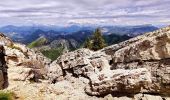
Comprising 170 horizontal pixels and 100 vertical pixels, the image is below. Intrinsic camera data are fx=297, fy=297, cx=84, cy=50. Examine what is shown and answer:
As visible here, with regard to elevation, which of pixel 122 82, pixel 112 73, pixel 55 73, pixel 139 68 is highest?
pixel 139 68

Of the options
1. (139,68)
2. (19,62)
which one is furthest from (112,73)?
(19,62)

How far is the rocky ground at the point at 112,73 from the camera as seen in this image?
3881cm

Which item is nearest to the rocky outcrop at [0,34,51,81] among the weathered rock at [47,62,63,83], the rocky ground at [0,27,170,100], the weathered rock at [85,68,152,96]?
the rocky ground at [0,27,170,100]

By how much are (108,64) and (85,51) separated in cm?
1275

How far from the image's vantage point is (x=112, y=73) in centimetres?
4509

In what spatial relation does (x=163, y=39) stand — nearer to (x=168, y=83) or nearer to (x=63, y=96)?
(x=168, y=83)

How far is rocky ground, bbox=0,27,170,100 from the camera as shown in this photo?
3881 cm

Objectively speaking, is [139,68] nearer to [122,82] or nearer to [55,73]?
[122,82]

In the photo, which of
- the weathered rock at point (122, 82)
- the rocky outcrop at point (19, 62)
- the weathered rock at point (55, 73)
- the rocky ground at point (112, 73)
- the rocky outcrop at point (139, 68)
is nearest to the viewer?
the rocky outcrop at point (139, 68)

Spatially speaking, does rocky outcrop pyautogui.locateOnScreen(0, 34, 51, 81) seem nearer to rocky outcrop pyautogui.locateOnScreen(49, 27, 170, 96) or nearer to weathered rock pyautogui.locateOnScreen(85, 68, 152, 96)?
rocky outcrop pyautogui.locateOnScreen(49, 27, 170, 96)

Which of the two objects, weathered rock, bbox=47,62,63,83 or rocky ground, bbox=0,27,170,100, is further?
weathered rock, bbox=47,62,63,83

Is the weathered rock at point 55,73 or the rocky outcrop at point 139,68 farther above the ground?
the rocky outcrop at point 139,68

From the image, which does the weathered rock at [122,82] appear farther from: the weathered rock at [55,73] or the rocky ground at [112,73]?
the weathered rock at [55,73]

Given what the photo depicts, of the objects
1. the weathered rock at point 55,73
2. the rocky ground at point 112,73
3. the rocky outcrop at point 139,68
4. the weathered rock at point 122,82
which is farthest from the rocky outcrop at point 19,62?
Answer: the weathered rock at point 122,82
